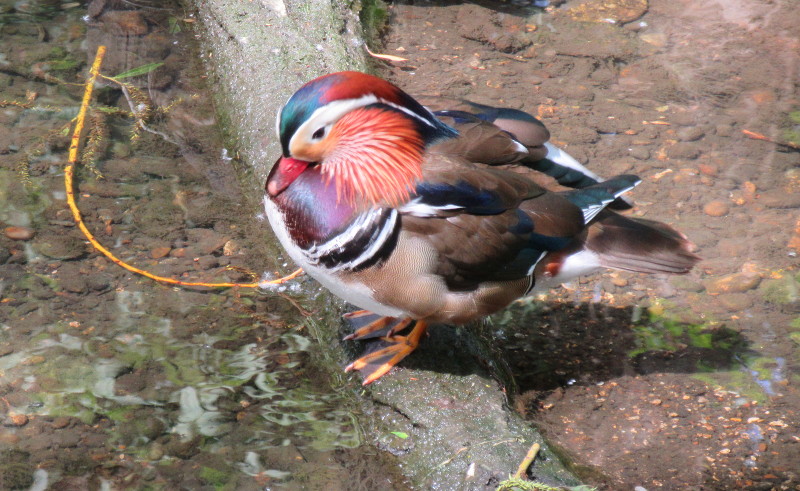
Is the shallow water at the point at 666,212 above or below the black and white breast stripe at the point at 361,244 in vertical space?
below

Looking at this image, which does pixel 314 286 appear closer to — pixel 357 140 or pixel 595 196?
pixel 357 140

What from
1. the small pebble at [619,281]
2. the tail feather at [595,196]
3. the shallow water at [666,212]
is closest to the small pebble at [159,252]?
the shallow water at [666,212]

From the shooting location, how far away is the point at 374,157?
8.96 feet

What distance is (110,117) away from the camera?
4.24 metres

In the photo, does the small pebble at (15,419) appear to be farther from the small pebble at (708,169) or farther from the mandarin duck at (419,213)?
the small pebble at (708,169)

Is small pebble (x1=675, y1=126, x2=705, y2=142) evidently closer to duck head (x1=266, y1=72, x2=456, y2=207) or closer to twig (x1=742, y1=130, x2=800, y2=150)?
twig (x1=742, y1=130, x2=800, y2=150)

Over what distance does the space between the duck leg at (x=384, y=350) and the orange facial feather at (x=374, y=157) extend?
2.04 feet

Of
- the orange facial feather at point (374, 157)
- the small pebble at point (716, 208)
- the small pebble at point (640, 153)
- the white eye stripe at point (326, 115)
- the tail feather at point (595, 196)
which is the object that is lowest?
the small pebble at point (716, 208)

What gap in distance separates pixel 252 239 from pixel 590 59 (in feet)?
8.76

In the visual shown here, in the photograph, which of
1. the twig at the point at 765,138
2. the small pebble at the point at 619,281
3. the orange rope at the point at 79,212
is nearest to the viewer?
the orange rope at the point at 79,212

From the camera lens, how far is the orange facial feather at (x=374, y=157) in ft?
8.78

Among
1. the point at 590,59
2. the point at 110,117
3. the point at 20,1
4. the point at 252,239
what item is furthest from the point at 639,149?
the point at 20,1

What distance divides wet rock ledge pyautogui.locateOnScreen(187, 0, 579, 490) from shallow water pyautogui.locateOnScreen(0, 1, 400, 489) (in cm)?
14

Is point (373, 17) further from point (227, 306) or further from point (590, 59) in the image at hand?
point (227, 306)
